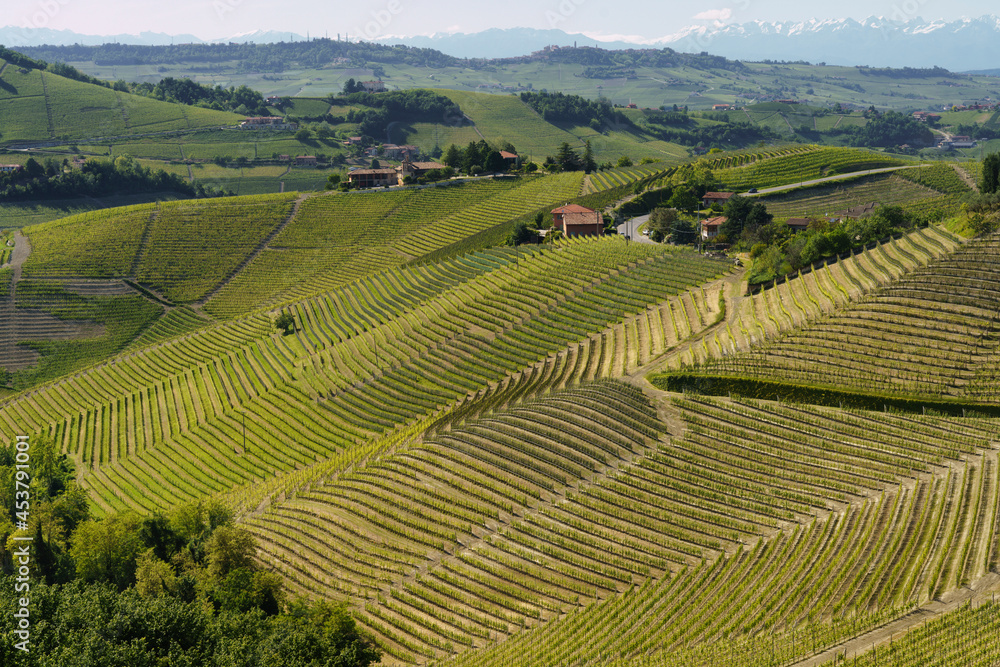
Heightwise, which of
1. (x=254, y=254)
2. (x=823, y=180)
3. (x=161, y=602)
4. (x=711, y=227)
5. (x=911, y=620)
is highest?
(x=823, y=180)

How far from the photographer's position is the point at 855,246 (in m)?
57.4

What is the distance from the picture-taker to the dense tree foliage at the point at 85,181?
137625 millimetres

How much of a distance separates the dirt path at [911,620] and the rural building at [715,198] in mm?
72757

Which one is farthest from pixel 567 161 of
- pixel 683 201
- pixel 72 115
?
pixel 72 115

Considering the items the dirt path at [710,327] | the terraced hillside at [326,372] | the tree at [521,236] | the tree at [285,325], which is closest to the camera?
the dirt path at [710,327]

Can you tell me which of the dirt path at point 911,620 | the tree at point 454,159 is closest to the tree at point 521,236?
the tree at point 454,159

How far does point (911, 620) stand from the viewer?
24594 mm

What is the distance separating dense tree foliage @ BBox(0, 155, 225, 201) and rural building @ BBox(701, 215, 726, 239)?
345 feet

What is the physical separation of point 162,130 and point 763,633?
19393 centimetres

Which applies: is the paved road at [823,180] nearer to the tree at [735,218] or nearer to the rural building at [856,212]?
the rural building at [856,212]

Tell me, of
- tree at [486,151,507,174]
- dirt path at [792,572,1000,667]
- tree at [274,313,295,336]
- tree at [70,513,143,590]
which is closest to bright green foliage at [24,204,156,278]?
tree at [274,313,295,336]

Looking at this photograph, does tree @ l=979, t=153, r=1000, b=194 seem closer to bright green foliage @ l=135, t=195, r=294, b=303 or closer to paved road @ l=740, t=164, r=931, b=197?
paved road @ l=740, t=164, r=931, b=197

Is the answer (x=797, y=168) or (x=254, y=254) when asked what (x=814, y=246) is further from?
(x=254, y=254)

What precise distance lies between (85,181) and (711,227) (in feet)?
368
